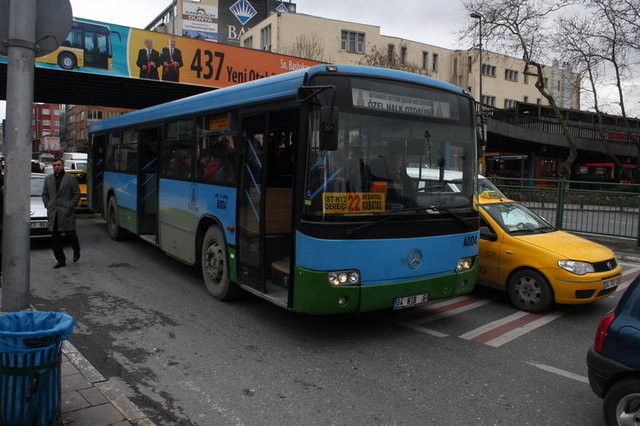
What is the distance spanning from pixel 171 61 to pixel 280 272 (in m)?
14.8

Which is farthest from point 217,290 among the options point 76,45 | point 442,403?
point 76,45

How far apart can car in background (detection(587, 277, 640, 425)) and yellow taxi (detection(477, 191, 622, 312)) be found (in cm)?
286

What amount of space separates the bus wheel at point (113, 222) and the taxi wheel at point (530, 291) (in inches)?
331

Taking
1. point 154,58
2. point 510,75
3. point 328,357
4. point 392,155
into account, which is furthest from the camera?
point 510,75

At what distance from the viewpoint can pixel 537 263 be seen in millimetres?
6707

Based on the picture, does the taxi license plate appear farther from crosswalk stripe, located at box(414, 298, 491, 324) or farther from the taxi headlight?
crosswalk stripe, located at box(414, 298, 491, 324)

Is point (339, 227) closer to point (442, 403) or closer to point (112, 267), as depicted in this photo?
point (442, 403)

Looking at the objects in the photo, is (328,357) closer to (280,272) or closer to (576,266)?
(280,272)

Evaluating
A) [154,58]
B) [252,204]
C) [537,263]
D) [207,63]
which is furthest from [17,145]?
[207,63]

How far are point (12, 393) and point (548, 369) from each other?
4510 millimetres

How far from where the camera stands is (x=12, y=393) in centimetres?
298

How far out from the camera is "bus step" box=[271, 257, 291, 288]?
544 centimetres

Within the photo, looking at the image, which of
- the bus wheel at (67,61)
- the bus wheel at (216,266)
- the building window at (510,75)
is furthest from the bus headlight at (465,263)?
the building window at (510,75)

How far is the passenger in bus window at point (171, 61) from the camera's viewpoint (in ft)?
59.0
